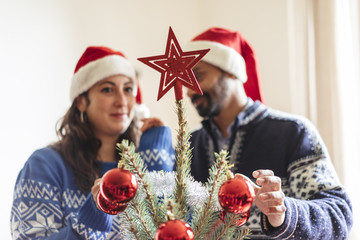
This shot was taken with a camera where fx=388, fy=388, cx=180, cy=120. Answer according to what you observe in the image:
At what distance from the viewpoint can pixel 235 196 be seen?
24.4 inches

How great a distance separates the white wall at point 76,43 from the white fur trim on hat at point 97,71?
507mm

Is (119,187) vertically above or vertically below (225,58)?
below

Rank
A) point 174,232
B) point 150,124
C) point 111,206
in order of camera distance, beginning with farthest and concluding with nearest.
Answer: point 150,124
point 111,206
point 174,232

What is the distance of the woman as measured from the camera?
117 centimetres

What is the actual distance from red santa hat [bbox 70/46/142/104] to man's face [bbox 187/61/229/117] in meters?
0.27

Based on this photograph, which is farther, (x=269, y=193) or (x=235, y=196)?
A: (x=269, y=193)

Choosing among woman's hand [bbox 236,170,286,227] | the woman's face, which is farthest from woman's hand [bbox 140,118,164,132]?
woman's hand [bbox 236,170,286,227]

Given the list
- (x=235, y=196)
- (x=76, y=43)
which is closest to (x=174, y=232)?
(x=235, y=196)

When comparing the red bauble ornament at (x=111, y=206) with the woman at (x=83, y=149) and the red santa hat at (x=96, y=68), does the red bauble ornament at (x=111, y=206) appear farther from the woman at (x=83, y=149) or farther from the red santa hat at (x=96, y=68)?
the red santa hat at (x=96, y=68)

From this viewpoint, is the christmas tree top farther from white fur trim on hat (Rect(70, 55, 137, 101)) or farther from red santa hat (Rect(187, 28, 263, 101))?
red santa hat (Rect(187, 28, 263, 101))

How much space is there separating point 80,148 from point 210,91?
1.82 feet

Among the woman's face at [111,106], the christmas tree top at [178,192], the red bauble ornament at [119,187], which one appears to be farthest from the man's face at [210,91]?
the red bauble ornament at [119,187]

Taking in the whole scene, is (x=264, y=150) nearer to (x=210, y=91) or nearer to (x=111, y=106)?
(x=210, y=91)

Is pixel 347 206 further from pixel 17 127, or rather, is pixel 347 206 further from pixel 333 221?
pixel 17 127
